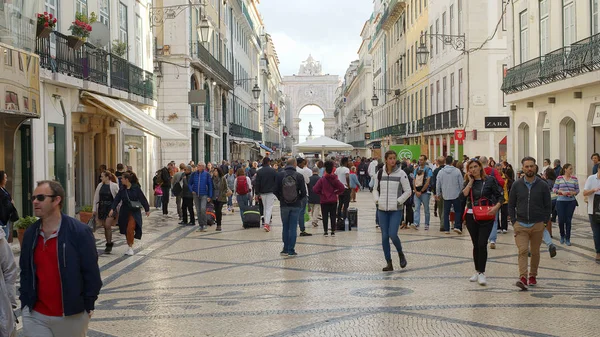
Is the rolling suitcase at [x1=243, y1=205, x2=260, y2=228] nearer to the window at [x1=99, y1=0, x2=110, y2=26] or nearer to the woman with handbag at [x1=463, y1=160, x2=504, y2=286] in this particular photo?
the window at [x1=99, y1=0, x2=110, y2=26]

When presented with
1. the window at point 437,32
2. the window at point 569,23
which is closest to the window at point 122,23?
the window at point 569,23

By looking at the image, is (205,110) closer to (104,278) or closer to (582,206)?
(582,206)

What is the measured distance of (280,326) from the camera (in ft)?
25.2

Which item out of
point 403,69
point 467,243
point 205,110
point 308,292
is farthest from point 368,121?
point 308,292

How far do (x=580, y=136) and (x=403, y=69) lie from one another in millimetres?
35211

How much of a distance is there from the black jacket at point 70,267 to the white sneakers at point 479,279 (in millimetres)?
6003

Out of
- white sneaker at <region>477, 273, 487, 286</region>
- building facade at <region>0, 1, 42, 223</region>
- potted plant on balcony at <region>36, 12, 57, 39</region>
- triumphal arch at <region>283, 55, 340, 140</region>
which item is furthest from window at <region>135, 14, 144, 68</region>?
triumphal arch at <region>283, 55, 340, 140</region>

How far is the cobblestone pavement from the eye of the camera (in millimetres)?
7652

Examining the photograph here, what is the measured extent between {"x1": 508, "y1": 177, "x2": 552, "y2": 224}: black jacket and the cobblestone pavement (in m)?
0.82

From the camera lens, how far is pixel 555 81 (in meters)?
22.7

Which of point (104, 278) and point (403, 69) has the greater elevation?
point (403, 69)

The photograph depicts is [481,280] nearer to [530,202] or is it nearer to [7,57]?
[530,202]

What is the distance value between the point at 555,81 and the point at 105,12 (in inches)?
494

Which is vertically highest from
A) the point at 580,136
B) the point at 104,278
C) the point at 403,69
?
the point at 403,69
